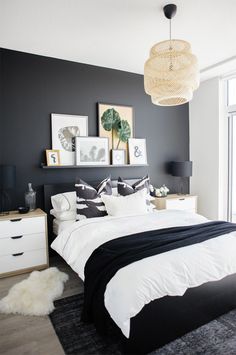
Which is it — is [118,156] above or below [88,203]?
above

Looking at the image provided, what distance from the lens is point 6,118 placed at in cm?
322

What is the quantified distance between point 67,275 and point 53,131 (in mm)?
1982

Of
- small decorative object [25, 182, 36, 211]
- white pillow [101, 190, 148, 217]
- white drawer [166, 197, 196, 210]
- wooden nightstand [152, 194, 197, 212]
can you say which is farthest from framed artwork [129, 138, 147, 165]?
small decorative object [25, 182, 36, 211]

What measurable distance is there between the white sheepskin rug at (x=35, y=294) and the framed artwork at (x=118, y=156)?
75.2 inches

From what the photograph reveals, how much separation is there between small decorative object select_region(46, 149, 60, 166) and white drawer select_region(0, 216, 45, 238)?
85cm

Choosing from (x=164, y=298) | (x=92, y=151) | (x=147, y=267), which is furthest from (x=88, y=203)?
(x=164, y=298)

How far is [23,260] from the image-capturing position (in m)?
2.89

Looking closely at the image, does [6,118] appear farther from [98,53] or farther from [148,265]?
[148,265]

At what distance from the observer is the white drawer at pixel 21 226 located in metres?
2.78

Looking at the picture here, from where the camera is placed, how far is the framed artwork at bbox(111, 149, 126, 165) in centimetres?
393

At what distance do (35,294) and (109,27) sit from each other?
9.74 ft

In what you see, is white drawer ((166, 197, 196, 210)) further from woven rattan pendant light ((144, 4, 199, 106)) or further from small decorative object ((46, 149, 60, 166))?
woven rattan pendant light ((144, 4, 199, 106))

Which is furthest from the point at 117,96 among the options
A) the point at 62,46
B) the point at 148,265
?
the point at 148,265

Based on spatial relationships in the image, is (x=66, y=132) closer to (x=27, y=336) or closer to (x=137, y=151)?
(x=137, y=151)
